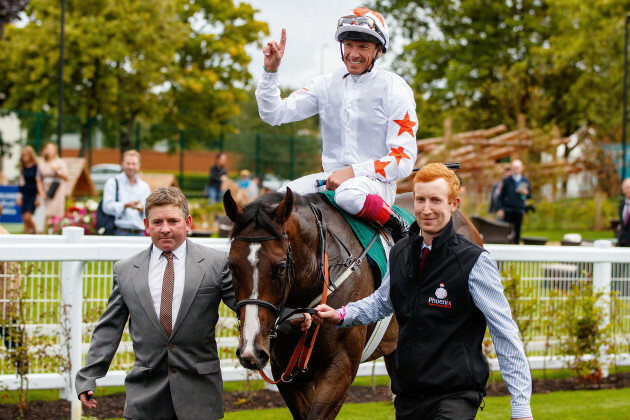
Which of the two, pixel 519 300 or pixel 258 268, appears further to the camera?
pixel 519 300

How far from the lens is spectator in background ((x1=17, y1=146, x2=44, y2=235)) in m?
13.3

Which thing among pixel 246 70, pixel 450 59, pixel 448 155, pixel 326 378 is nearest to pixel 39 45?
pixel 246 70

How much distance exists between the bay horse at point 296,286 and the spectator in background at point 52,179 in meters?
10.8

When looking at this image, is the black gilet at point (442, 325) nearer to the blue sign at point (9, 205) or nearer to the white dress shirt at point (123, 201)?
the white dress shirt at point (123, 201)

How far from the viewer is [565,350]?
661cm

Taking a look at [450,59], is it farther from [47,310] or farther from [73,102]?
[47,310]

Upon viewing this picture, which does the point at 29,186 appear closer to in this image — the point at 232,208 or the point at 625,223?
the point at 625,223

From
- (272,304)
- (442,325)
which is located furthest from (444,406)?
(272,304)

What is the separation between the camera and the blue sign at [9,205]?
659 inches

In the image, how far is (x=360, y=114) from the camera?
4.38m

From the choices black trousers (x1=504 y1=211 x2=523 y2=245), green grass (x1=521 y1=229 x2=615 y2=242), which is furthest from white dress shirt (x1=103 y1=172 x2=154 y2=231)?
green grass (x1=521 y1=229 x2=615 y2=242)

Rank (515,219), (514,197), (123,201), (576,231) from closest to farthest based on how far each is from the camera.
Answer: (123,201)
(514,197)
(515,219)
(576,231)

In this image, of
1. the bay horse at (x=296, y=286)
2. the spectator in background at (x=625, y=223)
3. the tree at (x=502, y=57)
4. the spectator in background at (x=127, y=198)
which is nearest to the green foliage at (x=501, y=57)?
the tree at (x=502, y=57)

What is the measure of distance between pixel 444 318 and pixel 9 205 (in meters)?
15.9
